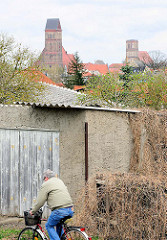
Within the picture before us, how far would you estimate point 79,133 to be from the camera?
857 centimetres

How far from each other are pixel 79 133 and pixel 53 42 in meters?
158

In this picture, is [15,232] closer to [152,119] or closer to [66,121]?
[66,121]

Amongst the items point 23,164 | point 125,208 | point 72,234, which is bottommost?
point 72,234

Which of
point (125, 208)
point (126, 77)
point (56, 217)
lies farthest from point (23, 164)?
point (126, 77)

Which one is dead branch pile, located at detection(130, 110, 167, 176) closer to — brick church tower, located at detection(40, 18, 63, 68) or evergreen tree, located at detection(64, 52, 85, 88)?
evergreen tree, located at detection(64, 52, 85, 88)

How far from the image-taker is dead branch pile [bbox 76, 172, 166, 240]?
21.1 ft

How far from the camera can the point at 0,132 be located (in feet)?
29.8

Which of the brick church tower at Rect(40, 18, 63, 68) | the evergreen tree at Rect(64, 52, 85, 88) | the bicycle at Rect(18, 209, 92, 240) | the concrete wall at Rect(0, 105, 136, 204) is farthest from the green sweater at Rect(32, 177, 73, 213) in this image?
the brick church tower at Rect(40, 18, 63, 68)

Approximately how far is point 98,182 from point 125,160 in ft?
8.29

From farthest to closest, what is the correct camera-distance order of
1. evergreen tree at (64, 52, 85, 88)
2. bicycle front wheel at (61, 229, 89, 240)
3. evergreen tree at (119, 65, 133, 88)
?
evergreen tree at (64, 52, 85, 88)
evergreen tree at (119, 65, 133, 88)
bicycle front wheel at (61, 229, 89, 240)

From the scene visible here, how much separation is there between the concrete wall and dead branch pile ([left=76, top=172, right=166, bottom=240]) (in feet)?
5.44

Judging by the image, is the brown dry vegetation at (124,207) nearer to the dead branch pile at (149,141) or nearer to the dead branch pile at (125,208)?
the dead branch pile at (125,208)

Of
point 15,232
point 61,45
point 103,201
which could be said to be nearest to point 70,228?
point 103,201

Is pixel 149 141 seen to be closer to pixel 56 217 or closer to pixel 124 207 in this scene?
pixel 124 207
